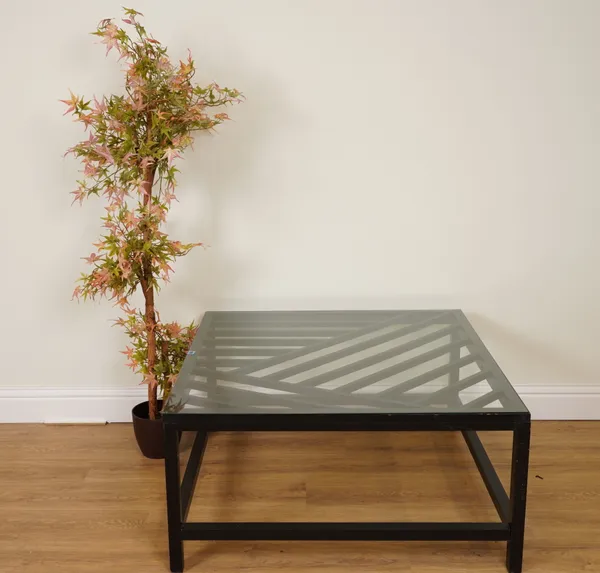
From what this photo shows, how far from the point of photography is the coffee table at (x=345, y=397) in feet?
6.89

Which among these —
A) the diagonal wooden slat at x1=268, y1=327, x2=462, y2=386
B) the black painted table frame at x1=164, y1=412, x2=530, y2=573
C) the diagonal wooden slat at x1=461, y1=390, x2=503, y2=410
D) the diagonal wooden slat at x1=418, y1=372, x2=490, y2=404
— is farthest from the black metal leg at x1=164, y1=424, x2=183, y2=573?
the diagonal wooden slat at x1=461, y1=390, x2=503, y2=410

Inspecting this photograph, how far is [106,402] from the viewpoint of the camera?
10.1 feet

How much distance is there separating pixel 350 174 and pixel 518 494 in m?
1.28

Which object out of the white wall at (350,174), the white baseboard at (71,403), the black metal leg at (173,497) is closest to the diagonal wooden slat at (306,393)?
the black metal leg at (173,497)

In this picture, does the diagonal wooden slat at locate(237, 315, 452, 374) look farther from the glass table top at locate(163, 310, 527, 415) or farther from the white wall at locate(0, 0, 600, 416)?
the white wall at locate(0, 0, 600, 416)

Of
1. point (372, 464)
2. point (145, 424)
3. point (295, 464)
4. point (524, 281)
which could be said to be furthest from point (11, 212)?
point (524, 281)

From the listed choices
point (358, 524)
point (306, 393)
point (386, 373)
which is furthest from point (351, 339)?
point (358, 524)

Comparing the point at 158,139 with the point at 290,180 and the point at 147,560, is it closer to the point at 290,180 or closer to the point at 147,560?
the point at 290,180

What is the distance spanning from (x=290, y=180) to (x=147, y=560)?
1.38 meters

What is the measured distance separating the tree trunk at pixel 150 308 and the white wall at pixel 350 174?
0.30 m

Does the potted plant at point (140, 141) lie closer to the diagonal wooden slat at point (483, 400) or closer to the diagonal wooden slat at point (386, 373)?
the diagonal wooden slat at point (386, 373)

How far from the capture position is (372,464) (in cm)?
274

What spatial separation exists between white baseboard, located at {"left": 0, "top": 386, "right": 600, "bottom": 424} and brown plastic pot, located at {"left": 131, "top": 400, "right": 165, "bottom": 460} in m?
0.28

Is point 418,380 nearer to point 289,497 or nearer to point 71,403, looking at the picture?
point 289,497
